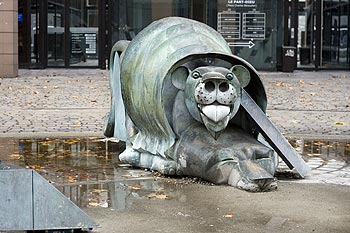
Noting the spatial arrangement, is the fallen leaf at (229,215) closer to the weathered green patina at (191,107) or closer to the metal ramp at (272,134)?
the weathered green patina at (191,107)

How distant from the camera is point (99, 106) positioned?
16.3m

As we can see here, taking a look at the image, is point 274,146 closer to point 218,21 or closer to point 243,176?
point 243,176

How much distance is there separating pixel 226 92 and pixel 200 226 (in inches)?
77.7

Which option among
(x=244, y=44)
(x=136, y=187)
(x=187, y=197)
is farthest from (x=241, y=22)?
(x=187, y=197)

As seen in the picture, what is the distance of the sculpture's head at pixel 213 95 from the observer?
8.09 m

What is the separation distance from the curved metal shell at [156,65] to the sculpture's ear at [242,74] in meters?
0.15

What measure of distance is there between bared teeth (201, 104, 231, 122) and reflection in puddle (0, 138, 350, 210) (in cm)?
67

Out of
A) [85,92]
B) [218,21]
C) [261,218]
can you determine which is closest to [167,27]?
[261,218]

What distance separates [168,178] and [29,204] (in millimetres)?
2808

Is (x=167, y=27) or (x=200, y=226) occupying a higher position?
(x=167, y=27)

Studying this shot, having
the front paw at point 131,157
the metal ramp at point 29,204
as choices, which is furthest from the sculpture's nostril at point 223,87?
the metal ramp at point 29,204

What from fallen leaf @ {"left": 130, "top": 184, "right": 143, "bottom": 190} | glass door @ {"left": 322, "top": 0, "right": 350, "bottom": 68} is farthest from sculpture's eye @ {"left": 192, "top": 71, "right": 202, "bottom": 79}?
glass door @ {"left": 322, "top": 0, "right": 350, "bottom": 68}

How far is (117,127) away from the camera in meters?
10.3

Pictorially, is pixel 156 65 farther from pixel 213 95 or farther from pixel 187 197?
pixel 187 197
